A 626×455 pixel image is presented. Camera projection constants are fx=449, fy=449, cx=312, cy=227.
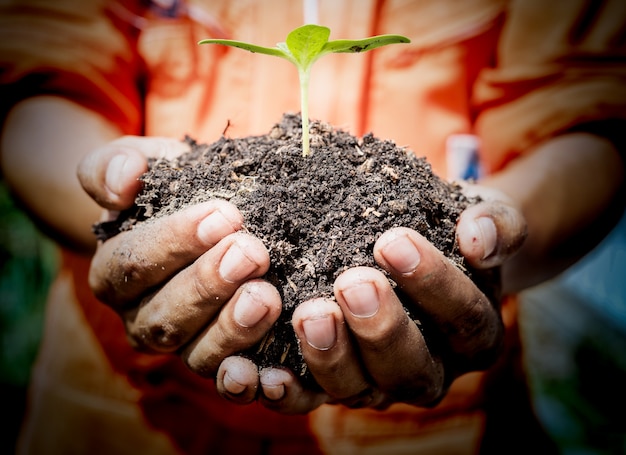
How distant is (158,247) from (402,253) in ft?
1.18

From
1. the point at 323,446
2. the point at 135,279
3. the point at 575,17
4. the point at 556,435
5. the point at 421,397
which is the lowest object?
the point at 556,435

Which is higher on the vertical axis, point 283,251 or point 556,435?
point 283,251

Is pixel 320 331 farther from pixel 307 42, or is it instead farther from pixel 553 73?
pixel 553 73

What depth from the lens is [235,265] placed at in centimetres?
61

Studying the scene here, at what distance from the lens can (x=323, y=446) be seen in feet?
4.38

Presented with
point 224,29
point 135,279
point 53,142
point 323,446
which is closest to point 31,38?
point 53,142

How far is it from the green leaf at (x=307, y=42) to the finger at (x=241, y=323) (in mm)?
363

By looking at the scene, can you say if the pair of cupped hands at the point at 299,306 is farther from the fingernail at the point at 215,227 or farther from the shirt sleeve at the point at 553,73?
the shirt sleeve at the point at 553,73

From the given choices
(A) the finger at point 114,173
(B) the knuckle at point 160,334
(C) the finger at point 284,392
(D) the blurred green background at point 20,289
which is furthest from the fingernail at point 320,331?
(D) the blurred green background at point 20,289

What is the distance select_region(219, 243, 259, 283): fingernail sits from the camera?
608 mm

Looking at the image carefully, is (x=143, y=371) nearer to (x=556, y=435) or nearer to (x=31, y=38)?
(x=31, y=38)

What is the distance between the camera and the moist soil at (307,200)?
669 mm

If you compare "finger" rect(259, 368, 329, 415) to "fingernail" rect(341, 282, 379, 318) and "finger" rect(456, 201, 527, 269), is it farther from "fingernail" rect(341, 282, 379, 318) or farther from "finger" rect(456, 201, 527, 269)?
"finger" rect(456, 201, 527, 269)

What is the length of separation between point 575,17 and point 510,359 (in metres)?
1.05
